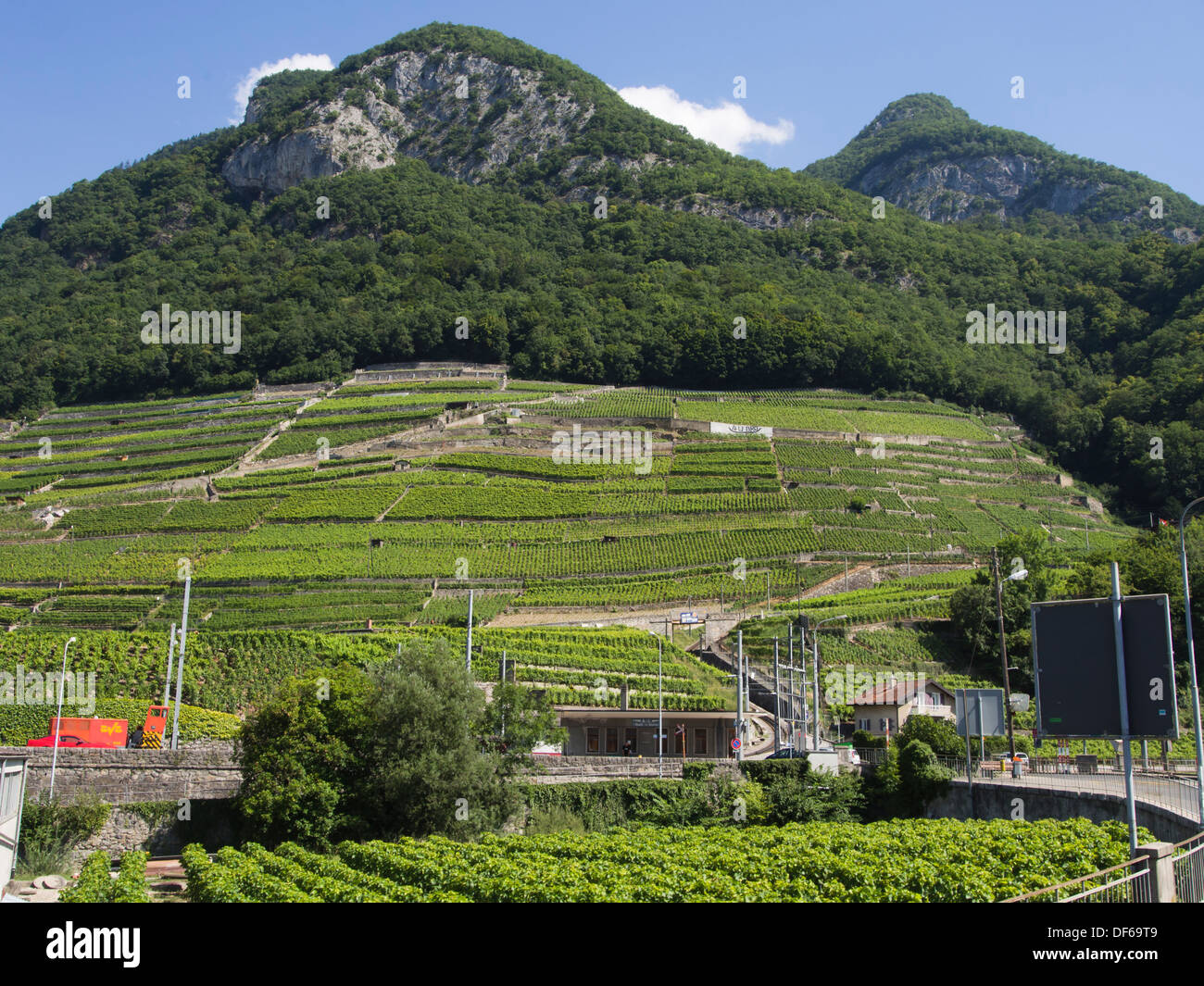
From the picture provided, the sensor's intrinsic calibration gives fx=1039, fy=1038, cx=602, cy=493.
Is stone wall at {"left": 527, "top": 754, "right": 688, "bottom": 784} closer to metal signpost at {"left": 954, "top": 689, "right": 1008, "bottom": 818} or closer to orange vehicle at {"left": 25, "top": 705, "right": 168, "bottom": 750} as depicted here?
metal signpost at {"left": 954, "top": 689, "right": 1008, "bottom": 818}

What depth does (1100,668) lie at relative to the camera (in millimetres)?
13461

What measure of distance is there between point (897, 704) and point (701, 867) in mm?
28735

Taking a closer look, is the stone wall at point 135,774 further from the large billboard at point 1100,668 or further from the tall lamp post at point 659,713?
the large billboard at point 1100,668

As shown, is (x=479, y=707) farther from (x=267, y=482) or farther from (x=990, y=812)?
(x=267, y=482)

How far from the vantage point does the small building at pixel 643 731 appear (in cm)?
4384

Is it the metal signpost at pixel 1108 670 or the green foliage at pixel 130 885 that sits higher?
the metal signpost at pixel 1108 670

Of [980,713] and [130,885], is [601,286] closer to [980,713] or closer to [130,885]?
[980,713]

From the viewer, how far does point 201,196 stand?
618ft

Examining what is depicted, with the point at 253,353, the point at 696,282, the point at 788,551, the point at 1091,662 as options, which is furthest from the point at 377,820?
the point at 696,282

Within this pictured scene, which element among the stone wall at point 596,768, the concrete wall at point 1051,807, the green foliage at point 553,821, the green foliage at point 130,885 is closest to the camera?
the green foliage at point 130,885

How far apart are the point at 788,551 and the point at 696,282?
7688 cm

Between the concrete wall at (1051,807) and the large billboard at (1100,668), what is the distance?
710cm

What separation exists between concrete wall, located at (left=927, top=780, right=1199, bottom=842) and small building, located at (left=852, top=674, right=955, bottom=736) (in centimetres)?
1315

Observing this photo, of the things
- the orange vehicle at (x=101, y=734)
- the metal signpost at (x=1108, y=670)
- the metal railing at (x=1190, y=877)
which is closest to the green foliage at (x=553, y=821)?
the orange vehicle at (x=101, y=734)
